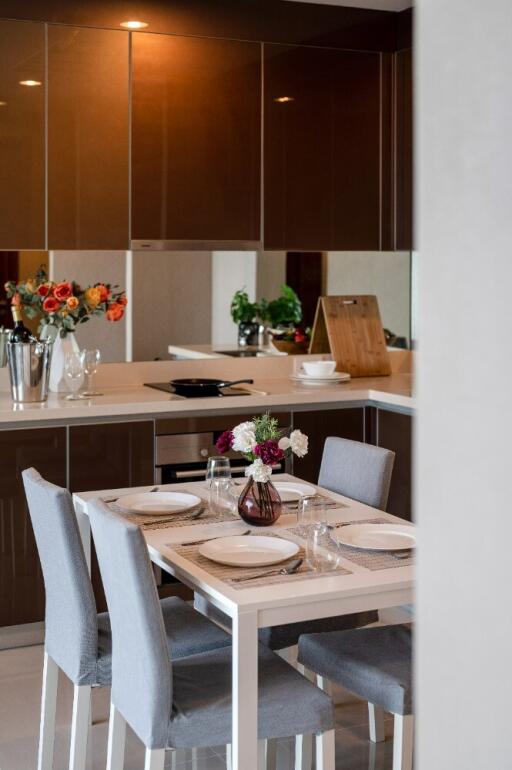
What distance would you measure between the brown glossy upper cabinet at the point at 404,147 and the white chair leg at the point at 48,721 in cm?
291

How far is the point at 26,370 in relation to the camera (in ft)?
13.3

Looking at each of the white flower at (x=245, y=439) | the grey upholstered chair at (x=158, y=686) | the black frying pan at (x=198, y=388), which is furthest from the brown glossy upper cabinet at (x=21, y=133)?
the grey upholstered chair at (x=158, y=686)

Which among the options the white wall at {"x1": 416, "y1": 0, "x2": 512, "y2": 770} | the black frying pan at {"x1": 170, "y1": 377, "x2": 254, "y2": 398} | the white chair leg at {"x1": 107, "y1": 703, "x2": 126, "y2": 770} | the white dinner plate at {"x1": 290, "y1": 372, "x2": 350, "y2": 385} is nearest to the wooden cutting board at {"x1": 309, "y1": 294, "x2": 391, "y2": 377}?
the white dinner plate at {"x1": 290, "y1": 372, "x2": 350, "y2": 385}

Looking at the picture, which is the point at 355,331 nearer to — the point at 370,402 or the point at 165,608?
the point at 370,402

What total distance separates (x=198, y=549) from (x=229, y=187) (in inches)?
96.8

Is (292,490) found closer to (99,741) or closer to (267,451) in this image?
(267,451)

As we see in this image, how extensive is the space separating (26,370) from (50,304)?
293 mm

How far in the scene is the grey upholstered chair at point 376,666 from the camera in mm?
2438

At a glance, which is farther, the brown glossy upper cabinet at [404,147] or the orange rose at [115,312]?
the brown glossy upper cabinet at [404,147]

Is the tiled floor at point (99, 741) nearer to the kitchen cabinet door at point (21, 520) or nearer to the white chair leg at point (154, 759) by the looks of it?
the kitchen cabinet door at point (21, 520)

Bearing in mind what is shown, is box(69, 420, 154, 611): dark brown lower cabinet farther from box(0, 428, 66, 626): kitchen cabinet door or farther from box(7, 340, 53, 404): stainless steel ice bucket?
box(7, 340, 53, 404): stainless steel ice bucket

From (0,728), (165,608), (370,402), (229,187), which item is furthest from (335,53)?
(0,728)

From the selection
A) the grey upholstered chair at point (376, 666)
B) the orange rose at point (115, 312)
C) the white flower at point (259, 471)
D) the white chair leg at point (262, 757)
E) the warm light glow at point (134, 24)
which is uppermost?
the warm light glow at point (134, 24)

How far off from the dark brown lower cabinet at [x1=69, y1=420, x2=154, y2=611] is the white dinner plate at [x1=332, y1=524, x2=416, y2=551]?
5.04 ft
